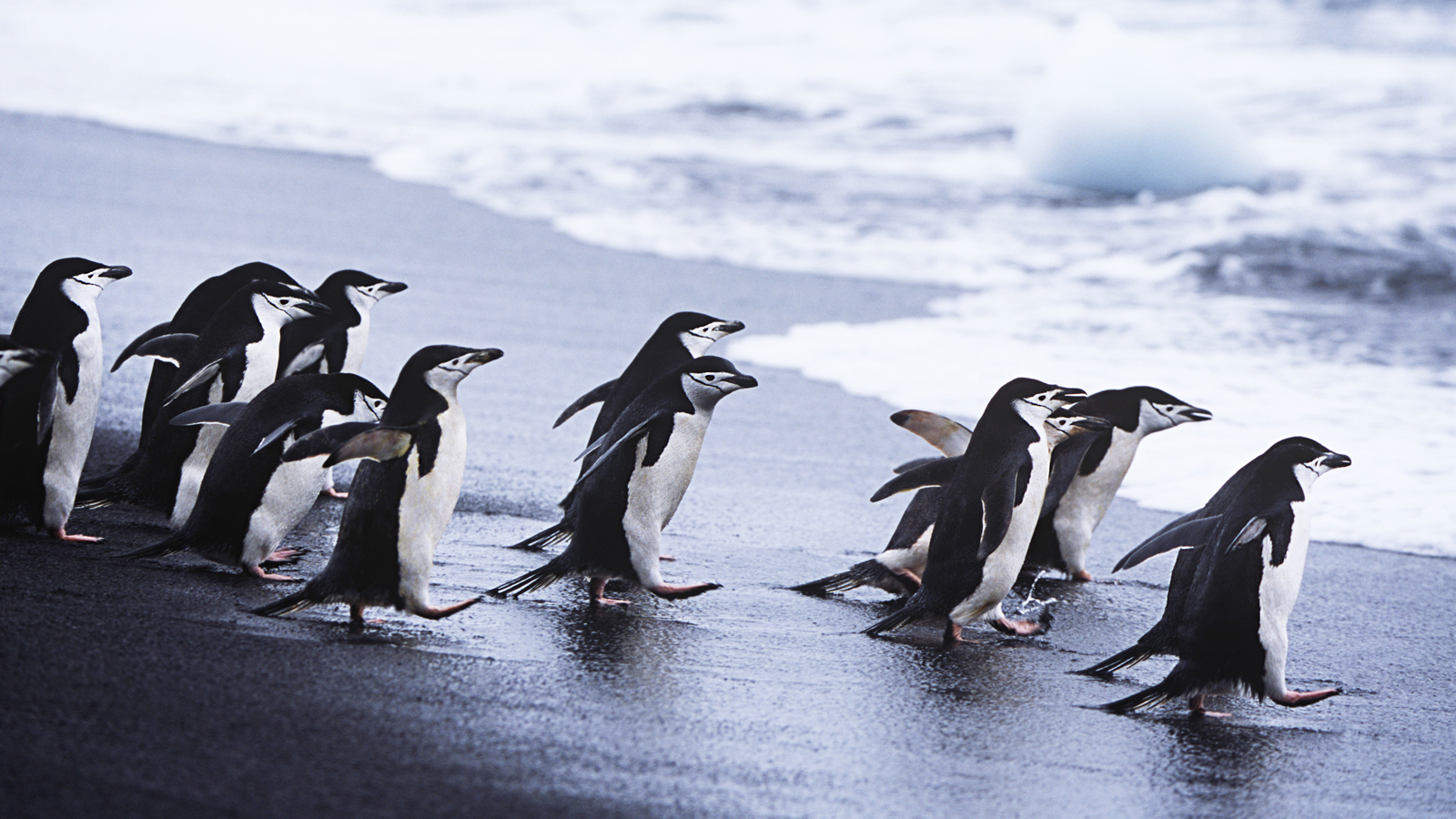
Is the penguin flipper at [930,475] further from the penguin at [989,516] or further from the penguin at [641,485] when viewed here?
the penguin at [641,485]

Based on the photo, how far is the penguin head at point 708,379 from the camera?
142 inches

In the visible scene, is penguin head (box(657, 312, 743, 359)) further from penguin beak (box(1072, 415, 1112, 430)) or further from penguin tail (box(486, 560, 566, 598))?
penguin beak (box(1072, 415, 1112, 430))

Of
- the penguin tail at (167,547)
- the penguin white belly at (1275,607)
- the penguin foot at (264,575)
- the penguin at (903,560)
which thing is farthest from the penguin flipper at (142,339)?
the penguin white belly at (1275,607)

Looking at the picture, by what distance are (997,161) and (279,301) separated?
13655mm

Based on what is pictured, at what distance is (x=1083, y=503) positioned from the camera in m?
4.20

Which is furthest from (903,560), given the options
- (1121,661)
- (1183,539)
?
(1183,539)

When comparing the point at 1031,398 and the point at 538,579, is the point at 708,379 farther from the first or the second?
the point at 1031,398

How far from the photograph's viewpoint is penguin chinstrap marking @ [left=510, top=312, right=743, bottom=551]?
394 cm

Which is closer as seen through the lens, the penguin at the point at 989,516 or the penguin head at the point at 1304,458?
the penguin head at the point at 1304,458

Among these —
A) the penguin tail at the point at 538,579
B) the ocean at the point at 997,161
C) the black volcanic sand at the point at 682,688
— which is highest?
the ocean at the point at 997,161

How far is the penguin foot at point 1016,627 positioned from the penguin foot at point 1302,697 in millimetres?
662

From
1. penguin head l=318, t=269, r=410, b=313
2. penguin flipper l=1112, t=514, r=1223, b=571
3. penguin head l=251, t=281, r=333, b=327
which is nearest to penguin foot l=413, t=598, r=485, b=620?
penguin head l=251, t=281, r=333, b=327

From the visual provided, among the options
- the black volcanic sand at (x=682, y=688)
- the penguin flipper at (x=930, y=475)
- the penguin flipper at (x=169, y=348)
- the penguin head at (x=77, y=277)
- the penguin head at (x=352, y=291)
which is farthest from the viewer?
the penguin head at (x=352, y=291)

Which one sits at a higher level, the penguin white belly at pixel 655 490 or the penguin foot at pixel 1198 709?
the penguin white belly at pixel 655 490
